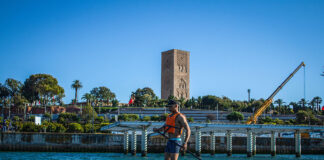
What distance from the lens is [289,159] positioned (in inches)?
1781

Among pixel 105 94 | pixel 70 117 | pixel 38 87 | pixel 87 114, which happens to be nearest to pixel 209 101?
pixel 105 94

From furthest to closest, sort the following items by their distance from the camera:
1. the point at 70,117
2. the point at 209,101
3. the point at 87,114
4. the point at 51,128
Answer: the point at 209,101 < the point at 70,117 < the point at 87,114 < the point at 51,128

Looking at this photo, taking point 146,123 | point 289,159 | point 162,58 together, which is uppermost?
point 162,58

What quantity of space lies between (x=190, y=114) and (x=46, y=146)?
2264 inches

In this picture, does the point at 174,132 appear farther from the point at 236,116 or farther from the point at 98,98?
the point at 98,98

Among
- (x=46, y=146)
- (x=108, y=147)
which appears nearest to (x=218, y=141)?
(x=108, y=147)

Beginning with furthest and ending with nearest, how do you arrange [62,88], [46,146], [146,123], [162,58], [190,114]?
[162,58] < [62,88] < [190,114] < [46,146] < [146,123]

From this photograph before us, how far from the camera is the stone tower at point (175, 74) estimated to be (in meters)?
147

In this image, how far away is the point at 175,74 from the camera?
481 feet

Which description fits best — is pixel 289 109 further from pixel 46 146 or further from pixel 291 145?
pixel 46 146

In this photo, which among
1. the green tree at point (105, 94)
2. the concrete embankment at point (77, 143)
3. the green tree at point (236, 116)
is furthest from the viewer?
the green tree at point (105, 94)

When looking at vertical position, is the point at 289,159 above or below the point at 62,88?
below

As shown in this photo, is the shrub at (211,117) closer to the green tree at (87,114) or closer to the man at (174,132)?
the green tree at (87,114)

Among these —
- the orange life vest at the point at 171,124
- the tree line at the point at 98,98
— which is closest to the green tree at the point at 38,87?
the tree line at the point at 98,98
